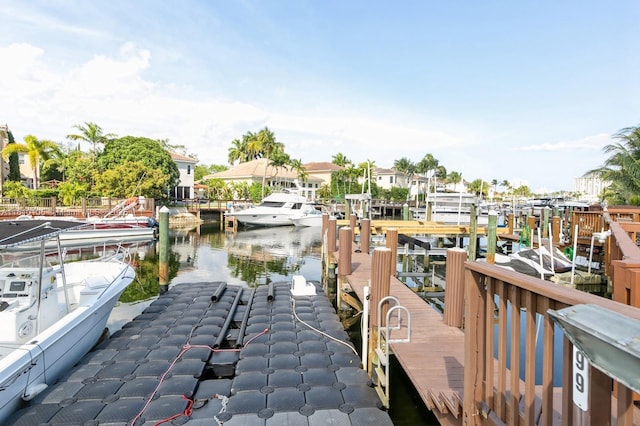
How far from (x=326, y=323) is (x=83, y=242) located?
1977 cm

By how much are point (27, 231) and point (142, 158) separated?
34930 mm

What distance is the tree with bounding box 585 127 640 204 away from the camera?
22.4 m

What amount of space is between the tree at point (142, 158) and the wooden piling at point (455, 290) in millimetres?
34199

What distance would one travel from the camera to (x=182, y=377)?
18.0 feet

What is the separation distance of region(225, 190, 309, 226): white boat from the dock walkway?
1121 inches

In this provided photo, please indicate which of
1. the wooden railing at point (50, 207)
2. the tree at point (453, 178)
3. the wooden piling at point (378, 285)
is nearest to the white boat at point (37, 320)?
the wooden piling at point (378, 285)

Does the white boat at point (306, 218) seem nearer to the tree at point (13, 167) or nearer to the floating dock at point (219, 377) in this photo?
the floating dock at point (219, 377)

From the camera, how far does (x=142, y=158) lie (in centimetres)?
3831

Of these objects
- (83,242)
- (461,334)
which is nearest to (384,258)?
(461,334)

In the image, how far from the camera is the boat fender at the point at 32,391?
16.4ft

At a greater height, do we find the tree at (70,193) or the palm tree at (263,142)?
the palm tree at (263,142)

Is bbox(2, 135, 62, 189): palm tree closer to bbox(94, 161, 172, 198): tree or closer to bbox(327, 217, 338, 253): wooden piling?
bbox(94, 161, 172, 198): tree

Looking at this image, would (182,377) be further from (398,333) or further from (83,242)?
(83,242)

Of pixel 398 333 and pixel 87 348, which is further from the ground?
pixel 398 333
